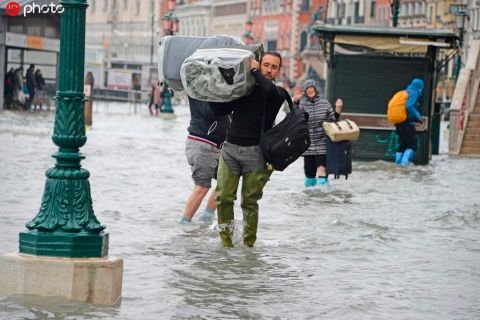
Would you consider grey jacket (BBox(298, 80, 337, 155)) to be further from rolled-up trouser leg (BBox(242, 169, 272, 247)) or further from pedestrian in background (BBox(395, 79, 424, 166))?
pedestrian in background (BBox(395, 79, 424, 166))

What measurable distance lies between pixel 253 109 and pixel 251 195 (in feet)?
Result: 2.39

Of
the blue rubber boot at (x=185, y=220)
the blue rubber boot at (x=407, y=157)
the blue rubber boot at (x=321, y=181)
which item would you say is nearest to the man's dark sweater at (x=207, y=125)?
the blue rubber boot at (x=185, y=220)

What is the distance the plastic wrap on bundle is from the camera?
37.4ft

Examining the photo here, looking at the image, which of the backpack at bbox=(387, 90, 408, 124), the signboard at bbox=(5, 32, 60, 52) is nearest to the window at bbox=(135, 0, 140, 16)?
the signboard at bbox=(5, 32, 60, 52)

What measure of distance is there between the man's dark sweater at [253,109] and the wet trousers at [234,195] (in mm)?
265

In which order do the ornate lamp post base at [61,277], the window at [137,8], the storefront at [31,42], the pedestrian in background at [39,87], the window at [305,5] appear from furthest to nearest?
1. the window at [137,8]
2. the window at [305,5]
3. the pedestrian in background at [39,87]
4. the storefront at [31,42]
5. the ornate lamp post base at [61,277]

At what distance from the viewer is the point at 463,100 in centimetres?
3356

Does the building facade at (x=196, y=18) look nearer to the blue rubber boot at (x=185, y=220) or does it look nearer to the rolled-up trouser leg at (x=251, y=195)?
the blue rubber boot at (x=185, y=220)

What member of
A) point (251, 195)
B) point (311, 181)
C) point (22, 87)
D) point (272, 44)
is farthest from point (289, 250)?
point (272, 44)

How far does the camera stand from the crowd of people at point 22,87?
168 ft

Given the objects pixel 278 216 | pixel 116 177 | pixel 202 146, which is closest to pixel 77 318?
pixel 202 146

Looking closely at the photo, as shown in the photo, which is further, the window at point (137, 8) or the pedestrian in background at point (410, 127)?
the window at point (137, 8)

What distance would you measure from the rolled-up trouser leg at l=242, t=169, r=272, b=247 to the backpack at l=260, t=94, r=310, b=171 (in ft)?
0.58

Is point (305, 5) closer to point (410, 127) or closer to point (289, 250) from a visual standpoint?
point (410, 127)
